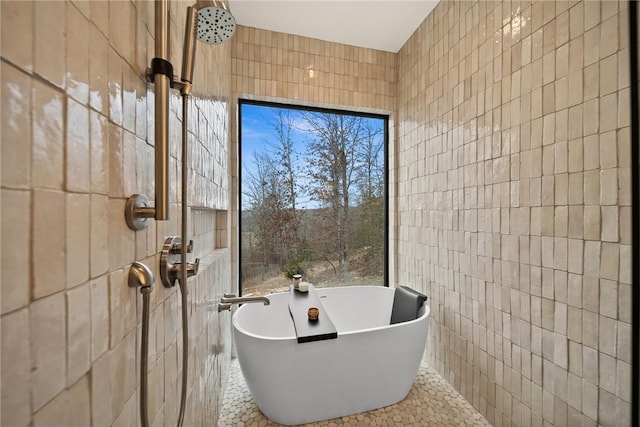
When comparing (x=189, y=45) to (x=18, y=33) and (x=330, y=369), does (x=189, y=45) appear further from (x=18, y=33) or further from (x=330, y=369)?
(x=330, y=369)

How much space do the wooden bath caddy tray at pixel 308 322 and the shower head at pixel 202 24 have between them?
55.1 inches

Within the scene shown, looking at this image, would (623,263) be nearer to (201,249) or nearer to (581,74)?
(581,74)

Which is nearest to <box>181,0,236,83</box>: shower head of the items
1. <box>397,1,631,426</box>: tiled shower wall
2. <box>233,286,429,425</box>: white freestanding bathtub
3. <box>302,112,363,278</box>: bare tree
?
<box>233,286,429,425</box>: white freestanding bathtub

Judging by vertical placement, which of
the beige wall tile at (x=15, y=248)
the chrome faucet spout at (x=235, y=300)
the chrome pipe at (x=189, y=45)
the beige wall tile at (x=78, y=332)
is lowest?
the chrome faucet spout at (x=235, y=300)

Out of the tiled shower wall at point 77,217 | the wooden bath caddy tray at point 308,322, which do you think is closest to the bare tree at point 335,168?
the wooden bath caddy tray at point 308,322

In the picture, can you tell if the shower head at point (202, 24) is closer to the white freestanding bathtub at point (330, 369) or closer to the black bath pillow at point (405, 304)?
the white freestanding bathtub at point (330, 369)

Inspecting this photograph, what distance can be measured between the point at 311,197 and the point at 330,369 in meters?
1.63

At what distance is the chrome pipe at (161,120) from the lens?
0.70m

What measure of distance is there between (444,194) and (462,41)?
3.71 feet

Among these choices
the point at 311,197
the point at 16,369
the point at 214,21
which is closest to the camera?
the point at 16,369

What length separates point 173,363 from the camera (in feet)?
3.00

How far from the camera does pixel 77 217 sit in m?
0.48

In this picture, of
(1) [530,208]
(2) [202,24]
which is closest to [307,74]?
(2) [202,24]

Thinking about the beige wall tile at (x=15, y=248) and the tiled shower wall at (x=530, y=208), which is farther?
the tiled shower wall at (x=530, y=208)
